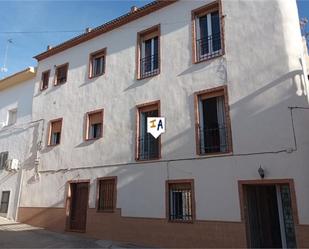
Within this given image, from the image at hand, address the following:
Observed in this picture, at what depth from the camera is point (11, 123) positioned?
1795 centimetres

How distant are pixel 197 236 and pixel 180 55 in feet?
20.2

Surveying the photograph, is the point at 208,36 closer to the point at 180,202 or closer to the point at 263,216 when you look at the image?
the point at 180,202

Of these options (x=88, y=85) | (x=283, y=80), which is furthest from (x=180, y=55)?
(x=88, y=85)

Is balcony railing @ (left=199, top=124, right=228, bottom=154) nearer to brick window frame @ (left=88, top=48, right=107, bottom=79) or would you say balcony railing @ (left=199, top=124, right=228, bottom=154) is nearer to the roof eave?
the roof eave

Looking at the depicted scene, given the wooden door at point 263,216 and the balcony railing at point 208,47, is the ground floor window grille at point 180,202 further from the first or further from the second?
the balcony railing at point 208,47

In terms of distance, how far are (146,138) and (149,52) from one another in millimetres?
3553

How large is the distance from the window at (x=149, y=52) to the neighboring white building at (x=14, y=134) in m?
6.79

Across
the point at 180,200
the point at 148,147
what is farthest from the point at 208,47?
the point at 180,200

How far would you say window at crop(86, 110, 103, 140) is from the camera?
1373 cm

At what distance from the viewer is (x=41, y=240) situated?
11.7 meters

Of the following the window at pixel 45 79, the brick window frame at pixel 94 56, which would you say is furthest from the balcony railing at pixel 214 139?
the window at pixel 45 79

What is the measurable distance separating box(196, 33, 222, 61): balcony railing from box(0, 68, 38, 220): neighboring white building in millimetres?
9240

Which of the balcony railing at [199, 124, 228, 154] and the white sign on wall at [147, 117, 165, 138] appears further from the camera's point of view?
the white sign on wall at [147, 117, 165, 138]

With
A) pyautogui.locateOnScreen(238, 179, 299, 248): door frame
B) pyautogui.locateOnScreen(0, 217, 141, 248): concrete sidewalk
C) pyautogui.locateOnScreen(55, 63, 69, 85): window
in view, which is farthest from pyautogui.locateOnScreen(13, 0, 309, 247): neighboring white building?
pyautogui.locateOnScreen(55, 63, 69, 85): window
